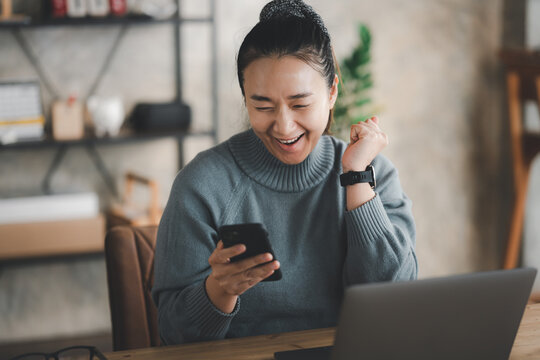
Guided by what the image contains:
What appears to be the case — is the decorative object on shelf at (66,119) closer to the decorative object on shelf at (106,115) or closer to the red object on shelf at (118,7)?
the decorative object on shelf at (106,115)

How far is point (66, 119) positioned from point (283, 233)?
171cm

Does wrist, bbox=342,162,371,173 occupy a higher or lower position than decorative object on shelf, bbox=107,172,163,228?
higher

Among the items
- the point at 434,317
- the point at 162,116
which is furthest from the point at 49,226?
Result: the point at 434,317

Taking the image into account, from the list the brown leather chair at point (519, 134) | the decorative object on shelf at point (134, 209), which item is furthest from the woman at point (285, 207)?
the brown leather chair at point (519, 134)

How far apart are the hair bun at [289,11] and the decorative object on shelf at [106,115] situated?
1.53 meters

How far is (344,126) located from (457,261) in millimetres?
1081

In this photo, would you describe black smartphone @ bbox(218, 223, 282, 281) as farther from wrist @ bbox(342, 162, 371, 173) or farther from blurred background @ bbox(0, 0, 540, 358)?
blurred background @ bbox(0, 0, 540, 358)

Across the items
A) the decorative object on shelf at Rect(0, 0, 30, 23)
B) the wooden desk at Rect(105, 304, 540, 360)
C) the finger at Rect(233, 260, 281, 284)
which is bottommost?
the wooden desk at Rect(105, 304, 540, 360)

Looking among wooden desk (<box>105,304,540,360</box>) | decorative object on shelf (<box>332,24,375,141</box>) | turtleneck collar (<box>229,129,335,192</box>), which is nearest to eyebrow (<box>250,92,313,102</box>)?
turtleneck collar (<box>229,129,335,192</box>)

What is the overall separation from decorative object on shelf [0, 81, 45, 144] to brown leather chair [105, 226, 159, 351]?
4.91ft

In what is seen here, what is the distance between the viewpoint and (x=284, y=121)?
4.50 ft

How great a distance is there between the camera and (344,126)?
123 inches

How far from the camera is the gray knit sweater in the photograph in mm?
1380

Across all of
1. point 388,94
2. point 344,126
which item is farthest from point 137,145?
point 388,94
